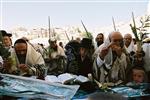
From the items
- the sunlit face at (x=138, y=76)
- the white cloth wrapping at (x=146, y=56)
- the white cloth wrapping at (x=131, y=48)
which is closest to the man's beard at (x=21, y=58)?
the sunlit face at (x=138, y=76)

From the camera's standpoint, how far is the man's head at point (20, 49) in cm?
522

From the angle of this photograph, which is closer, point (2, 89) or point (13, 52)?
point (2, 89)

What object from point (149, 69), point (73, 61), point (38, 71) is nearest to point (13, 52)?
point (38, 71)

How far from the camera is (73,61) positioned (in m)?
5.82

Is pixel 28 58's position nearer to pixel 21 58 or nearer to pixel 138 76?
pixel 21 58

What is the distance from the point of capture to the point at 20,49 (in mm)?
5227

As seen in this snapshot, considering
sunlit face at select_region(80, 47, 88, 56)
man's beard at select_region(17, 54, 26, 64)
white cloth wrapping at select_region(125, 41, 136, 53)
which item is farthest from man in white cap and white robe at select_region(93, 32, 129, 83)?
white cloth wrapping at select_region(125, 41, 136, 53)

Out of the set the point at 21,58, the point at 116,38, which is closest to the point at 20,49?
the point at 21,58

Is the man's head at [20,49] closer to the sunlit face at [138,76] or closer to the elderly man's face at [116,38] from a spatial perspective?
the elderly man's face at [116,38]

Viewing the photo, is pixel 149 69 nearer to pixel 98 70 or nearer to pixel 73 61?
pixel 98 70

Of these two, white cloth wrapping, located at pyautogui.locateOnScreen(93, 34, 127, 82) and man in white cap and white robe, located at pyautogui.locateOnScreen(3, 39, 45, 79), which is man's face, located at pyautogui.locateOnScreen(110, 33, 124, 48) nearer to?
white cloth wrapping, located at pyautogui.locateOnScreen(93, 34, 127, 82)

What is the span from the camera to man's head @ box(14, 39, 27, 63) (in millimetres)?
5219

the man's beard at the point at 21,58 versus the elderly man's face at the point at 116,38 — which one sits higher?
the elderly man's face at the point at 116,38

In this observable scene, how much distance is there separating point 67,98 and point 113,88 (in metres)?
1.02
